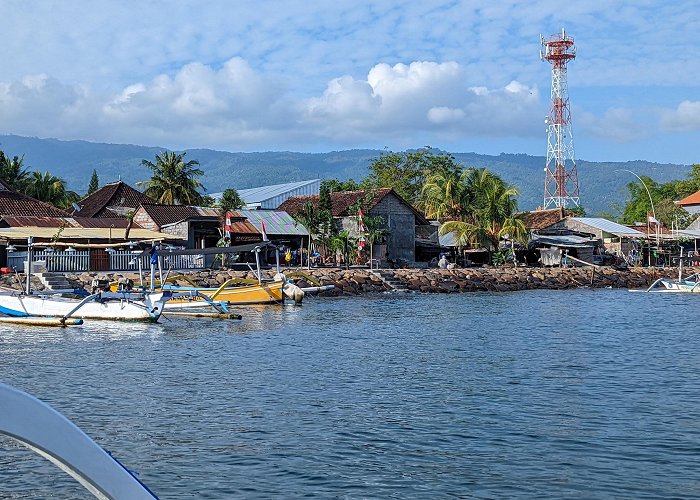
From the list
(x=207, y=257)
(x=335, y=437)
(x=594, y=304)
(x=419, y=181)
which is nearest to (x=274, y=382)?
(x=335, y=437)

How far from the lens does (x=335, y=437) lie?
498 inches

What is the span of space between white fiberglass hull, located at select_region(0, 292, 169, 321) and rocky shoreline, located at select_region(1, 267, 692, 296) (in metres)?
8.42

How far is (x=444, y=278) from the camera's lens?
52125 millimetres

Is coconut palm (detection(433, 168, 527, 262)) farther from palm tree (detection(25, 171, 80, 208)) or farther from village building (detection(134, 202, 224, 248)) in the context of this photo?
palm tree (detection(25, 171, 80, 208))

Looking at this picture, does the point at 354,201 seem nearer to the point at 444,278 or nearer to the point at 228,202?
the point at 228,202

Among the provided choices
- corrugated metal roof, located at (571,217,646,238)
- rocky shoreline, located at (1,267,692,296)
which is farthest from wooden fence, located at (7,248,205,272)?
corrugated metal roof, located at (571,217,646,238)

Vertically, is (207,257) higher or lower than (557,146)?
lower

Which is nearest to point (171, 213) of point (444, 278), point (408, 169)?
point (444, 278)

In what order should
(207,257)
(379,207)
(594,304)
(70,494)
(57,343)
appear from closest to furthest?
(70,494), (57,343), (594,304), (207,257), (379,207)

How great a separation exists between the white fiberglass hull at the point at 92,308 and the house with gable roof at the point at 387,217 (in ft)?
91.3

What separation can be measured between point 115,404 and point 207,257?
34339 mm

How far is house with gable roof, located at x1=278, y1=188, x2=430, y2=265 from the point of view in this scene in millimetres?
55906

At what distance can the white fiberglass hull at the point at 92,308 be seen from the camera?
28078 millimetres

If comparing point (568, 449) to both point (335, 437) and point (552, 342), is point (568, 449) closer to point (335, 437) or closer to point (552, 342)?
point (335, 437)
